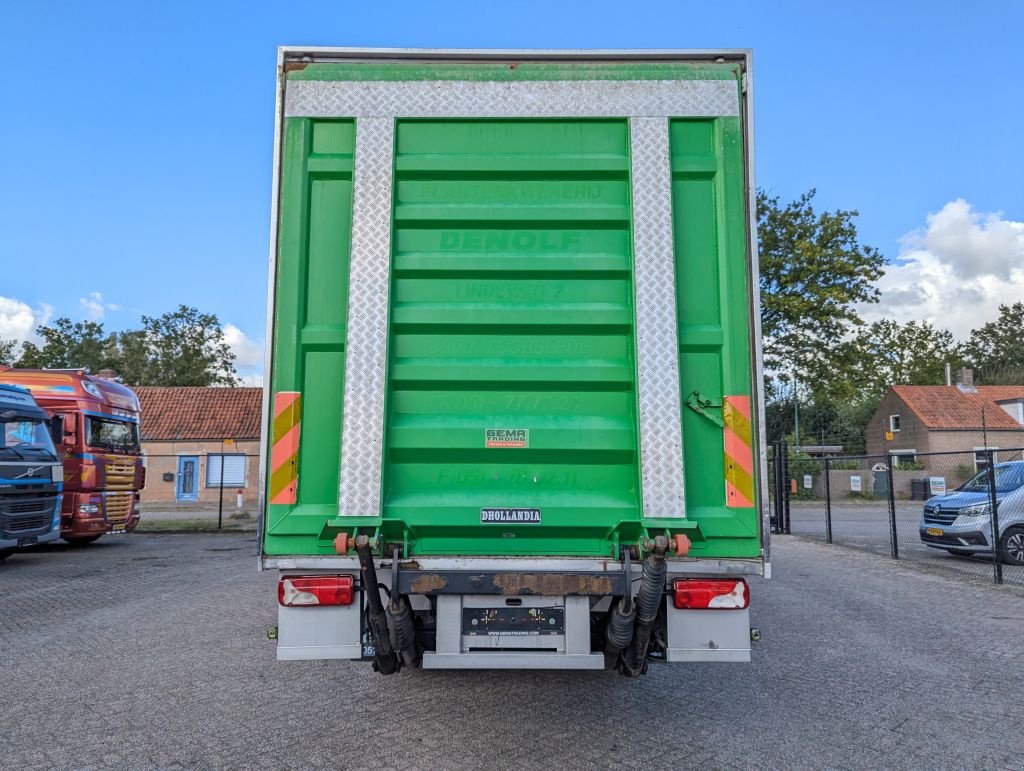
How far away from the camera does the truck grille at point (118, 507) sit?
1473cm

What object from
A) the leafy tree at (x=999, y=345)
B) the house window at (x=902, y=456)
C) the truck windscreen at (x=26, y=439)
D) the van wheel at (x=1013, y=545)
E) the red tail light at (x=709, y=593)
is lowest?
the van wheel at (x=1013, y=545)

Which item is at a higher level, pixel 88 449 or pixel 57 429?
pixel 57 429

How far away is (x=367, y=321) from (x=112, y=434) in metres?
13.8

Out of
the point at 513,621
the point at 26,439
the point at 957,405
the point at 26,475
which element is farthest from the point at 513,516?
the point at 957,405

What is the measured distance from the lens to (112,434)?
15.1 metres

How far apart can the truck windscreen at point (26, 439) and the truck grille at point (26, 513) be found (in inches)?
27.6

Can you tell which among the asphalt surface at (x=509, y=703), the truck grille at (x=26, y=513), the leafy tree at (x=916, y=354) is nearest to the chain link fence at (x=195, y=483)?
the truck grille at (x=26, y=513)

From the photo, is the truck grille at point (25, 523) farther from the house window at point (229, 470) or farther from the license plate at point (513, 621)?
the house window at point (229, 470)

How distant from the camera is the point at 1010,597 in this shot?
8.55 meters

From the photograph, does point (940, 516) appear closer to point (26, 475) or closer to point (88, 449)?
point (26, 475)

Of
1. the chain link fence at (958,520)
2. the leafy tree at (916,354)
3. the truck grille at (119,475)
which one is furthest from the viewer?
the leafy tree at (916,354)

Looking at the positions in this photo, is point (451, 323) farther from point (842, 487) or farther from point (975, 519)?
point (842, 487)

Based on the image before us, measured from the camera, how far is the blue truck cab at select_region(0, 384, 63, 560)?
11391 millimetres

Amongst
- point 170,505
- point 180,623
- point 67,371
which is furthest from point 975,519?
point 170,505
